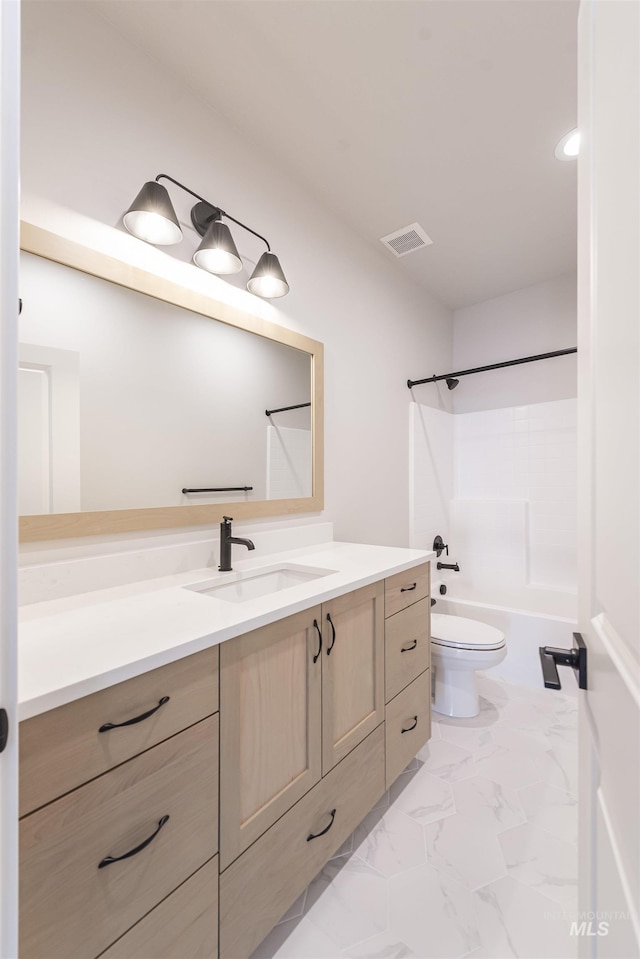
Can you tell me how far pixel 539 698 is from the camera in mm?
2363

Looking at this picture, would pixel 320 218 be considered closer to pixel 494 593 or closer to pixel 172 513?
pixel 172 513

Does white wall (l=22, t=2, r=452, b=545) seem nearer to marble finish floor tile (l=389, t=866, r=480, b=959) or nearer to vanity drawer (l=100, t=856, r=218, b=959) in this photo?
marble finish floor tile (l=389, t=866, r=480, b=959)

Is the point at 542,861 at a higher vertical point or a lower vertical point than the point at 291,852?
lower

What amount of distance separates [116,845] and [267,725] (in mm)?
381

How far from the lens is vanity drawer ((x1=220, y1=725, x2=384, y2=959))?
94 centimetres

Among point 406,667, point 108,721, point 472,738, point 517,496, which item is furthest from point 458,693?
point 108,721

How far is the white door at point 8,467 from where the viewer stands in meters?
0.43

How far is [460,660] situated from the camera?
6.73ft

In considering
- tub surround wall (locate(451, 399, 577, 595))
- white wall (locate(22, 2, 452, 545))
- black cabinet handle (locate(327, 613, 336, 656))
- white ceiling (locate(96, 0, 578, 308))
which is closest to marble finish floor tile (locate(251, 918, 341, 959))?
black cabinet handle (locate(327, 613, 336, 656))

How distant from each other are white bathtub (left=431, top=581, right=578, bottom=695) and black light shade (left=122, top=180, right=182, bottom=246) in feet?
8.58

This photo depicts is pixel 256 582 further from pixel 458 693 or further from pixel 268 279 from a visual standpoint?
pixel 458 693

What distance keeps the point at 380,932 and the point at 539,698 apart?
1655 millimetres

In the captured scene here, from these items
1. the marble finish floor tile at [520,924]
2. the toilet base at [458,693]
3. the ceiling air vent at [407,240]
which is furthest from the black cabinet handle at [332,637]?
the ceiling air vent at [407,240]

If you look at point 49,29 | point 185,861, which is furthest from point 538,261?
point 185,861
